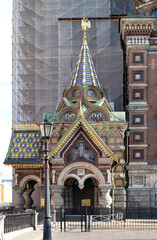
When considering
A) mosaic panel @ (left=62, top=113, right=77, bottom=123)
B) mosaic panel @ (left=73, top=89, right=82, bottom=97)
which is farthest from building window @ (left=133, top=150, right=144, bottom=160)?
mosaic panel @ (left=73, top=89, right=82, bottom=97)

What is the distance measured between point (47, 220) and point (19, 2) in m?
35.0

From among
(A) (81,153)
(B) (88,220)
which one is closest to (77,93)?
(A) (81,153)

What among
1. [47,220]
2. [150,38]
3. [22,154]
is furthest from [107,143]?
[47,220]

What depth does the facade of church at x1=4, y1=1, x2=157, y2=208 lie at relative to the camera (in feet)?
122

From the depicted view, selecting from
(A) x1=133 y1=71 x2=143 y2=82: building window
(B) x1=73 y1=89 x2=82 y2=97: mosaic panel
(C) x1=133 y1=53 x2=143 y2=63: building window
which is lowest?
(B) x1=73 y1=89 x2=82 y2=97: mosaic panel

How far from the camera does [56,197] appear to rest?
122 feet

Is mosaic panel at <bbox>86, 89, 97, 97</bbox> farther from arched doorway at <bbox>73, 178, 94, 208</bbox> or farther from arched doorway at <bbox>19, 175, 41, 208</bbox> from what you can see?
arched doorway at <bbox>19, 175, 41, 208</bbox>

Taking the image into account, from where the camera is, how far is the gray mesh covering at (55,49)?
50.3 meters

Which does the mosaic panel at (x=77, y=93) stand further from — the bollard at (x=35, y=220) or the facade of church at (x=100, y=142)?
the bollard at (x=35, y=220)

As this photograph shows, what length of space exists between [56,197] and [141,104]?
11.2 metres

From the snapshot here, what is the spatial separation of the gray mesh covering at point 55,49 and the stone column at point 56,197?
1456cm

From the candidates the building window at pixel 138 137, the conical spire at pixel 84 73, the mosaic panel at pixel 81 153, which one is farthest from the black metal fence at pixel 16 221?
the building window at pixel 138 137

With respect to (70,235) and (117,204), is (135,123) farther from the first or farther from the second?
(70,235)

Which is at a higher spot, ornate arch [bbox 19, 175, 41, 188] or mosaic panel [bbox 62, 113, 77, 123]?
mosaic panel [bbox 62, 113, 77, 123]
